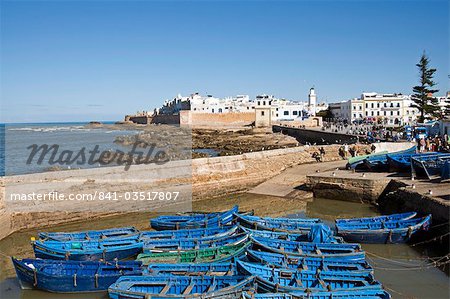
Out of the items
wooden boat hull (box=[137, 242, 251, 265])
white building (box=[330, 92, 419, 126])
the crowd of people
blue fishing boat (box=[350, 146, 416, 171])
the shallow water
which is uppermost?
white building (box=[330, 92, 419, 126])

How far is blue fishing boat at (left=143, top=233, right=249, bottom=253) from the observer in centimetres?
1298


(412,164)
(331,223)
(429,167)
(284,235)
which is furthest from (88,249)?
(429,167)

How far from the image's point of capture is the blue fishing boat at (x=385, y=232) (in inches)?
573

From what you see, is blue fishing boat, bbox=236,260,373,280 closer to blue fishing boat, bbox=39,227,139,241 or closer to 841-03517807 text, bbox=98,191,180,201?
blue fishing boat, bbox=39,227,139,241

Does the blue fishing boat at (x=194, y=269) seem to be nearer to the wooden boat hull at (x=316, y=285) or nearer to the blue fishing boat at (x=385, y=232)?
the wooden boat hull at (x=316, y=285)

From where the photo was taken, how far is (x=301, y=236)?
14.0 m

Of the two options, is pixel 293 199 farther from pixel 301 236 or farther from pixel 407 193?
pixel 301 236

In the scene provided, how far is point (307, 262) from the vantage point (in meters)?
11.5

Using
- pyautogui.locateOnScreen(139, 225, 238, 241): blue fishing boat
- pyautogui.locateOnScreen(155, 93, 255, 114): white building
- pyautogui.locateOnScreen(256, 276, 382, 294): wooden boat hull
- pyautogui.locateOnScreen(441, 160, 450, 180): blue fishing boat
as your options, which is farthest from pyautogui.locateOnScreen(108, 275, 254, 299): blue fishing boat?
pyautogui.locateOnScreen(155, 93, 255, 114): white building

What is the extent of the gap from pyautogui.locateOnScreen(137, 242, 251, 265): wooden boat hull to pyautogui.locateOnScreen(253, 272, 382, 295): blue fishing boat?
85.5 inches

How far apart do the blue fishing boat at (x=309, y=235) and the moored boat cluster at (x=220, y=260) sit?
0.03 m

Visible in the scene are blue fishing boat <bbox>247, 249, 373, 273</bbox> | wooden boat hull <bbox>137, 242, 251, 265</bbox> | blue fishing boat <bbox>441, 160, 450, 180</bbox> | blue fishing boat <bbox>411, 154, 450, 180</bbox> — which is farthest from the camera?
blue fishing boat <bbox>411, 154, 450, 180</bbox>

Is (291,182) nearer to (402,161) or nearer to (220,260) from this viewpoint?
(402,161)

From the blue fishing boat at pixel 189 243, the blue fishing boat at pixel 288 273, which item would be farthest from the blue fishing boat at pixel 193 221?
the blue fishing boat at pixel 288 273
